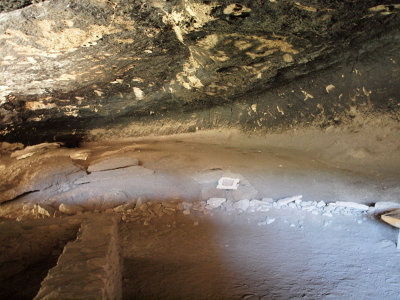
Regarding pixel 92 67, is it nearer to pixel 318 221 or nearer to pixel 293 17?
pixel 293 17

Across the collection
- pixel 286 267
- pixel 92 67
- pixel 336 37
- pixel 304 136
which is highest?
pixel 336 37

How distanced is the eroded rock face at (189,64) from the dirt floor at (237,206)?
477mm

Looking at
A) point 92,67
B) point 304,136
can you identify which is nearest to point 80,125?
point 92,67

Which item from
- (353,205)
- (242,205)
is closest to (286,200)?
(242,205)

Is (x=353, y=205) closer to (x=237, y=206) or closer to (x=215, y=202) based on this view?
(x=237, y=206)

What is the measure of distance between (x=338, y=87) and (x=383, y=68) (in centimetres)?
56

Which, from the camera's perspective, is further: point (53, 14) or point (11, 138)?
point (11, 138)

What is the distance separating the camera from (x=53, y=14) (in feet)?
8.22

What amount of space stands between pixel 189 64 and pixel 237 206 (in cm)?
220

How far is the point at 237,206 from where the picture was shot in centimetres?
296

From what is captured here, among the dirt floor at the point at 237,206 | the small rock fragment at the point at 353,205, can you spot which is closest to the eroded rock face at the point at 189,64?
the dirt floor at the point at 237,206

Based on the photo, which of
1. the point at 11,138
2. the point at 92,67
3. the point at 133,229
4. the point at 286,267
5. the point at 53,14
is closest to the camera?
the point at 286,267

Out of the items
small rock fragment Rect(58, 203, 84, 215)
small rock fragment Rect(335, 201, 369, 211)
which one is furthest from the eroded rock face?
small rock fragment Rect(58, 203, 84, 215)

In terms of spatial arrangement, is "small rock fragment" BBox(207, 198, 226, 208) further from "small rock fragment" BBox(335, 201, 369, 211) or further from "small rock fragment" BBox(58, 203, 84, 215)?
"small rock fragment" BBox(58, 203, 84, 215)
